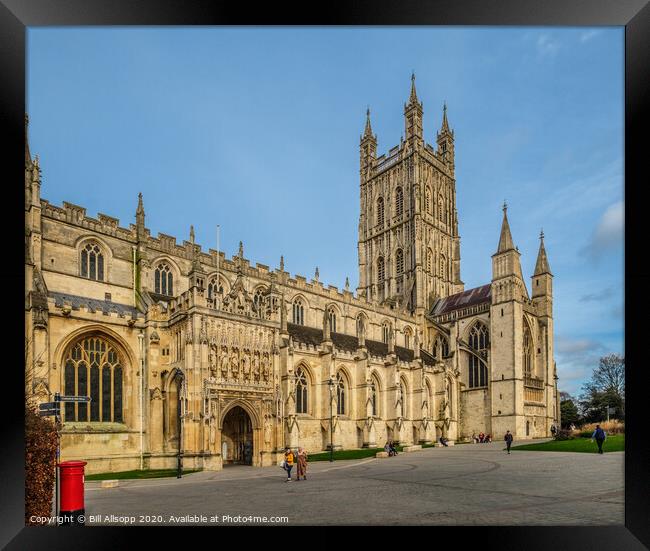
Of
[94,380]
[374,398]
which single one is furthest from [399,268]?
[94,380]

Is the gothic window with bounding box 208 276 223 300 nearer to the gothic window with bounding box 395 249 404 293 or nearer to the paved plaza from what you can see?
the paved plaza

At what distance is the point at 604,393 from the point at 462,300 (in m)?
16.6

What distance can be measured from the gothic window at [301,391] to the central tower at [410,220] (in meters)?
19.7

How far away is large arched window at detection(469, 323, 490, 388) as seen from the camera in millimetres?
42281

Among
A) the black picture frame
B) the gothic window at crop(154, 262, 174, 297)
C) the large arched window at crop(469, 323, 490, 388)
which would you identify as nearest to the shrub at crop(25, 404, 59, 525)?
the black picture frame

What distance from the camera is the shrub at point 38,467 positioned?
916 centimetres

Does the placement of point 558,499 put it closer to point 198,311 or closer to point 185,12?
point 185,12

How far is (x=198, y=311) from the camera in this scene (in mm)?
23594

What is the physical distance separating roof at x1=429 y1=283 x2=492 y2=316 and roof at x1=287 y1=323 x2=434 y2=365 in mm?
6771

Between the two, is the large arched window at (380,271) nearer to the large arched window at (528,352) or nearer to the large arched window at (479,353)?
the large arched window at (479,353)

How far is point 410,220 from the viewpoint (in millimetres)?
52969
